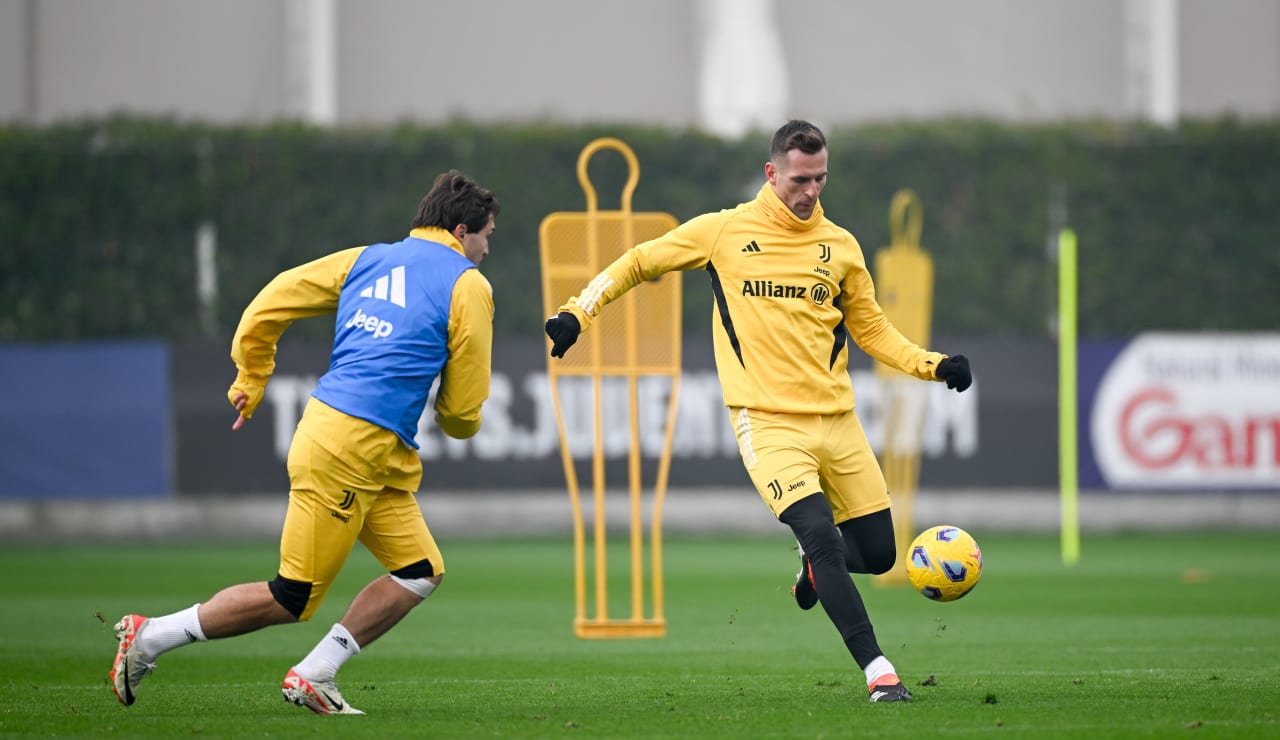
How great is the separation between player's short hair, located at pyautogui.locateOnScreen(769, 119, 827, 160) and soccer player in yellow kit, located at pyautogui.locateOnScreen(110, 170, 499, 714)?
1.33 meters

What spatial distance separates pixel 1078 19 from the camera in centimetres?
2712

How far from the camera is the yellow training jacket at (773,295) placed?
7547 millimetres

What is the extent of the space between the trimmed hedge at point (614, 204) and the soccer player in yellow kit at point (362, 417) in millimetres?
13401

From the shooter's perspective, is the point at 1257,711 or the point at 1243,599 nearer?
the point at 1257,711

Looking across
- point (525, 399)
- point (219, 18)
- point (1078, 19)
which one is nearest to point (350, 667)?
point (525, 399)

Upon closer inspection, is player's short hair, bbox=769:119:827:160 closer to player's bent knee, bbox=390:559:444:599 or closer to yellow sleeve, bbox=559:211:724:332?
yellow sleeve, bbox=559:211:724:332

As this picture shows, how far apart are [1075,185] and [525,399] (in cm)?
751

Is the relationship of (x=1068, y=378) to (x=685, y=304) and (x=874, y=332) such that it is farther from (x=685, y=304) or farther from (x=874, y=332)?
(x=874, y=332)

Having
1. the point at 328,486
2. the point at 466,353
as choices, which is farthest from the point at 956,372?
the point at 328,486

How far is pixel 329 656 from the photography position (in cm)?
711

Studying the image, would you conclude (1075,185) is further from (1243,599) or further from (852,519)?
(852,519)

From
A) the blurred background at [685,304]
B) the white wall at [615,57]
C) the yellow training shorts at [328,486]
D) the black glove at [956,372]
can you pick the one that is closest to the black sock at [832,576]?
the black glove at [956,372]

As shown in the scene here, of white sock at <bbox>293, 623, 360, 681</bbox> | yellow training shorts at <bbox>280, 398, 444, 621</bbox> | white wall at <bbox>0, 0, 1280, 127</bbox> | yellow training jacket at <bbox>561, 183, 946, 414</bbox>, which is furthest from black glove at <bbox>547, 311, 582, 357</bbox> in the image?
white wall at <bbox>0, 0, 1280, 127</bbox>

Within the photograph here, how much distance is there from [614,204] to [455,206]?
13847 millimetres
